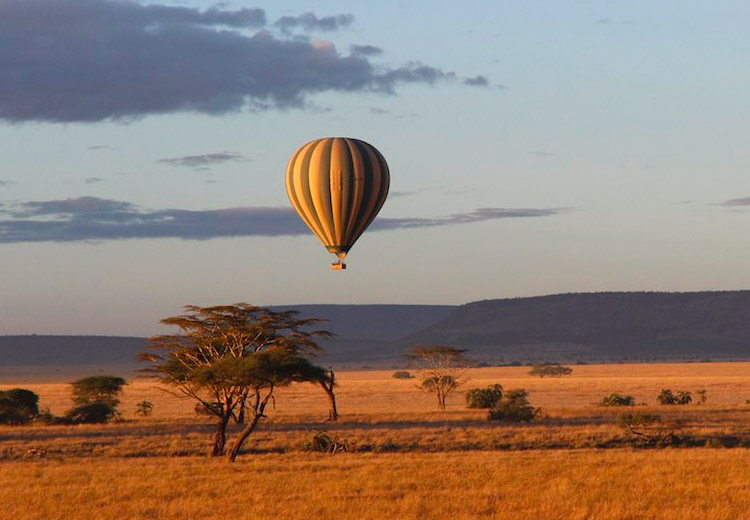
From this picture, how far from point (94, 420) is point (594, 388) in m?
47.0

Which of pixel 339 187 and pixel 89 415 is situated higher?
pixel 339 187

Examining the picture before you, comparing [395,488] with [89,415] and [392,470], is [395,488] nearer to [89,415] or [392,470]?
[392,470]

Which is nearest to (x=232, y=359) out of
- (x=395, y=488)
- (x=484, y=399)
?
(x=395, y=488)

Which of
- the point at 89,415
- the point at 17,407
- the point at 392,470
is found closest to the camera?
the point at 392,470

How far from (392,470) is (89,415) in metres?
27.5

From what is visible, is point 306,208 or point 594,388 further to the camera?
point 594,388

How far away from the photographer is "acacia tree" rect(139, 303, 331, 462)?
1533 inches

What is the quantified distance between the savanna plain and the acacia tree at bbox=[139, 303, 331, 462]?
1.84 m

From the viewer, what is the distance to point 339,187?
45250 millimetres

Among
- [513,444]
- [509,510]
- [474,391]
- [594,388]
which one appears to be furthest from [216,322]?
[594,388]

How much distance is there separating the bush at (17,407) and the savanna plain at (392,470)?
8.27ft

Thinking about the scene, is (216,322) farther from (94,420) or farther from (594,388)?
(594,388)

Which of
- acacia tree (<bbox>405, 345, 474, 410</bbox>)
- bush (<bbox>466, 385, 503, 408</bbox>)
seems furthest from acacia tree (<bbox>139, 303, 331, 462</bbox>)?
acacia tree (<bbox>405, 345, 474, 410</bbox>)

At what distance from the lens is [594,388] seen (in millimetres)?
91812
